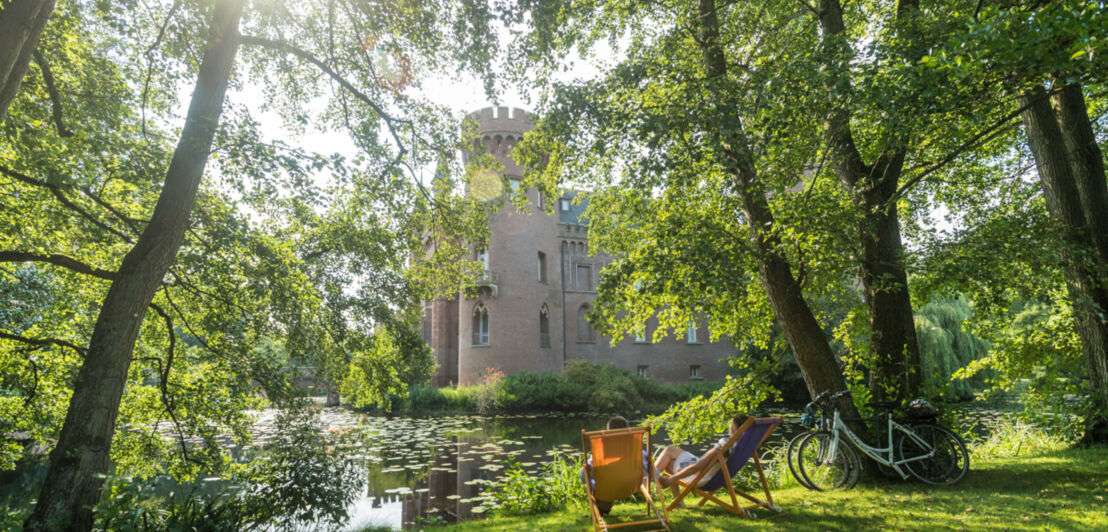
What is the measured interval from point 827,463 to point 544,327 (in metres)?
22.8

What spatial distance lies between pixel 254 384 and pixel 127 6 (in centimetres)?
405

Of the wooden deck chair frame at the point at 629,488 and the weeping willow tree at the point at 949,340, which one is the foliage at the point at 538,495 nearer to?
the wooden deck chair frame at the point at 629,488

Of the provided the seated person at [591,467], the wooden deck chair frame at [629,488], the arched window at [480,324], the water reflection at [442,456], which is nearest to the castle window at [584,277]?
the arched window at [480,324]

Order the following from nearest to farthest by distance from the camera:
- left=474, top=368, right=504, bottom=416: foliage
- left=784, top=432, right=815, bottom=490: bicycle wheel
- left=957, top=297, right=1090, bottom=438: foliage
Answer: left=784, top=432, right=815, bottom=490: bicycle wheel → left=957, top=297, right=1090, bottom=438: foliage → left=474, top=368, right=504, bottom=416: foliage

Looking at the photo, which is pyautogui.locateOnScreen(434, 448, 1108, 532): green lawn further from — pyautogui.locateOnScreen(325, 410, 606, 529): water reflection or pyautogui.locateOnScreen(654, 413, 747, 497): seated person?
pyautogui.locateOnScreen(325, 410, 606, 529): water reflection

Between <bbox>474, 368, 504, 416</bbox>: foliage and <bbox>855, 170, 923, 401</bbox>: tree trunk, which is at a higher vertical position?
<bbox>855, 170, 923, 401</bbox>: tree trunk

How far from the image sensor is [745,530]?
4.00 meters

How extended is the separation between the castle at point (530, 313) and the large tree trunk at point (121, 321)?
1908cm

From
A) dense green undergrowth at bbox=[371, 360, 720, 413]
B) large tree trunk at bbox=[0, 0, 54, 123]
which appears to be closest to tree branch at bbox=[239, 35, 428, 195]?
large tree trunk at bbox=[0, 0, 54, 123]

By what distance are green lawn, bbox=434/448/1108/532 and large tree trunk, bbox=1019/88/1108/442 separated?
39.3 inches

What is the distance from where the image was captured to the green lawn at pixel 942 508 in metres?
3.83

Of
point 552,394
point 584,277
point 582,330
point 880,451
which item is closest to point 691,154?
point 880,451

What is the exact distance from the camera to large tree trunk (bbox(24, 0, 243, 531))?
3.67 metres

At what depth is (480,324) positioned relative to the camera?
86.1 feet
